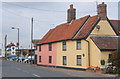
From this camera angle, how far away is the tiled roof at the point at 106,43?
28.3 meters

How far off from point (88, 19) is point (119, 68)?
44.3 feet

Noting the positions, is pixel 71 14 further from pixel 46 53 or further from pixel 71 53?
pixel 71 53

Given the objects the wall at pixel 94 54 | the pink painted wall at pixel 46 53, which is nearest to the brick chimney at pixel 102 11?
the wall at pixel 94 54

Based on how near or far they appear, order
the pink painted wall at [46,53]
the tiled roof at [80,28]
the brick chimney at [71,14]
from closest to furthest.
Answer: the tiled roof at [80,28], the pink painted wall at [46,53], the brick chimney at [71,14]

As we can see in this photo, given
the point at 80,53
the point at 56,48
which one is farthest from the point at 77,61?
the point at 56,48

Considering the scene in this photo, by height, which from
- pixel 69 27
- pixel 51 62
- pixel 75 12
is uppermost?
pixel 75 12

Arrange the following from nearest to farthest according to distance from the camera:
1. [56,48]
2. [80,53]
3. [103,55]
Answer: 1. [103,55]
2. [80,53]
3. [56,48]

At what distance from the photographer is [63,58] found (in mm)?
34719

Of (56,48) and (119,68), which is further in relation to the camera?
(56,48)

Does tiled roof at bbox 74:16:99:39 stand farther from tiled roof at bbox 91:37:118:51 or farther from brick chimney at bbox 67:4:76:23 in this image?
brick chimney at bbox 67:4:76:23

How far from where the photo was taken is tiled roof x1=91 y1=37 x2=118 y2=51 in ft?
92.9

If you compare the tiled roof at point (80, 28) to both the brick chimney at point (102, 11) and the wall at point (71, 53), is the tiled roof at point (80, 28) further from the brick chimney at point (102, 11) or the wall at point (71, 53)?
the wall at point (71, 53)

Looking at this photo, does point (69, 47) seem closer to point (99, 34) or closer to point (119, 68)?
point (99, 34)

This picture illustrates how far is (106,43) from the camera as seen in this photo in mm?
29203
